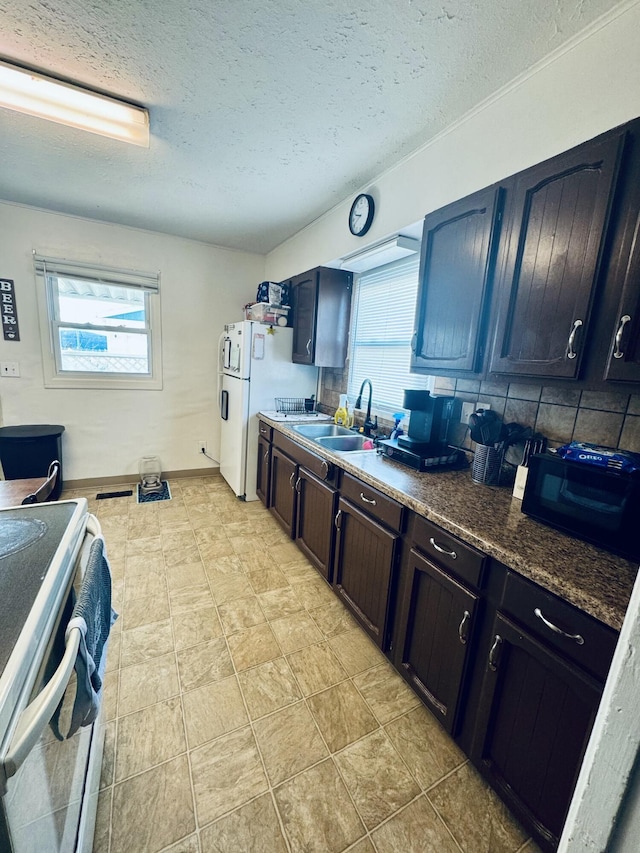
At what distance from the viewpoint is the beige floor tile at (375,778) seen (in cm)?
115

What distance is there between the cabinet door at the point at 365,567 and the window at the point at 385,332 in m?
1.01

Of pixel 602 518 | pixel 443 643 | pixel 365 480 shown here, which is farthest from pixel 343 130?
pixel 443 643

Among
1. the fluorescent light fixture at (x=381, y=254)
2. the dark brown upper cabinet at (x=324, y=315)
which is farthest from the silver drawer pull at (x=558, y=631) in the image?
the dark brown upper cabinet at (x=324, y=315)

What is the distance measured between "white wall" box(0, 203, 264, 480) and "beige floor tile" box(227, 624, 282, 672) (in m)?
2.48

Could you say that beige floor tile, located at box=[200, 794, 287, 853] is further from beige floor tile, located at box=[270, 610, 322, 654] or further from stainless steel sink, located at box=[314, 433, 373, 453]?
stainless steel sink, located at box=[314, 433, 373, 453]

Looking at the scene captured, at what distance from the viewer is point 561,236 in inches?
47.4

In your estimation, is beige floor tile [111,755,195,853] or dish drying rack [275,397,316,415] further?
dish drying rack [275,397,316,415]

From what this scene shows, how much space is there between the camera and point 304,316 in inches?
121

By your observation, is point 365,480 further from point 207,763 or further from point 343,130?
point 343,130

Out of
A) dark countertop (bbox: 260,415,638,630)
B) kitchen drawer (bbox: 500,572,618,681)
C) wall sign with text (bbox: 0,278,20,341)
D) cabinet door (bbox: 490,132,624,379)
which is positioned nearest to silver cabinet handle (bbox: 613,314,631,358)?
cabinet door (bbox: 490,132,624,379)

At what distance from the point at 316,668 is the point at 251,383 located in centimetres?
220

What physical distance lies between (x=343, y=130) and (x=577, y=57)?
0.99 m

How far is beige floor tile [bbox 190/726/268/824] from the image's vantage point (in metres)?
1.13

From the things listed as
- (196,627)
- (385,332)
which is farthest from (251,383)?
(196,627)
